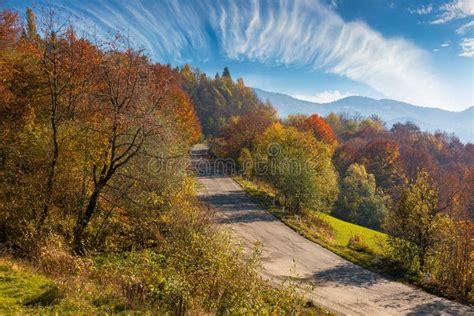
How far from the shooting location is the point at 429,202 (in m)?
20.6

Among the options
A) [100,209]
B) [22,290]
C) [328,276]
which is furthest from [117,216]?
[328,276]

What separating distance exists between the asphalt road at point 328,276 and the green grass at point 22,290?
812 centimetres

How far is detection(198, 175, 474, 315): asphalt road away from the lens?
50.9ft

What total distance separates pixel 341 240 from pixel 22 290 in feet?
90.3

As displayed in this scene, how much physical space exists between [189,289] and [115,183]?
9.10 m

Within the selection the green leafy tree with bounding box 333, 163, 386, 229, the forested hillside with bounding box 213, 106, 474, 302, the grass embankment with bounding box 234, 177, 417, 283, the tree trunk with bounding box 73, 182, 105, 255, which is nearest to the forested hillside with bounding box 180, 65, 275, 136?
the forested hillside with bounding box 213, 106, 474, 302

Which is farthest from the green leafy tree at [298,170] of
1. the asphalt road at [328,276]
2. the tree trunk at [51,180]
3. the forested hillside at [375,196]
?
the tree trunk at [51,180]

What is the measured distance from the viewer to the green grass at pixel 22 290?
815 cm

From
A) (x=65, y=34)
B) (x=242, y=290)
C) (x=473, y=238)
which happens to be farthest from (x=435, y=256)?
(x=65, y=34)

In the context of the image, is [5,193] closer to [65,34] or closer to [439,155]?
[65,34]

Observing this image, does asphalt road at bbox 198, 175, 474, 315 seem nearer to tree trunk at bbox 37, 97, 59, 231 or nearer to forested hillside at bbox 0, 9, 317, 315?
forested hillside at bbox 0, 9, 317, 315

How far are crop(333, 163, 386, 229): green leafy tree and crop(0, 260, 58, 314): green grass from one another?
51.5 meters

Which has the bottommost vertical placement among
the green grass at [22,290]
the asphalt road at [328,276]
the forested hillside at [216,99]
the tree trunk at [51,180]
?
the asphalt road at [328,276]

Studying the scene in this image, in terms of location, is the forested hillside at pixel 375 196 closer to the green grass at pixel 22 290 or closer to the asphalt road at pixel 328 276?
the asphalt road at pixel 328 276
